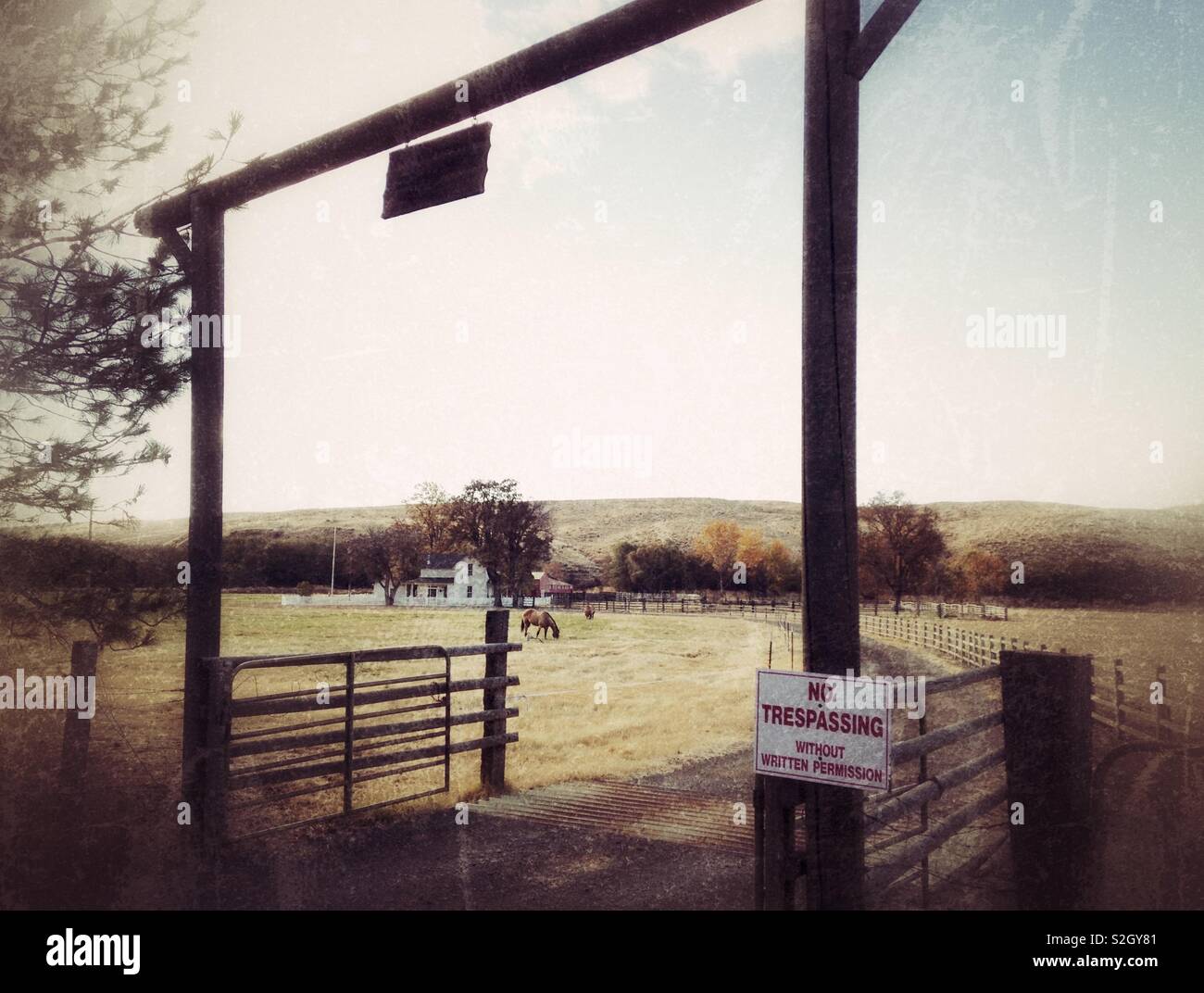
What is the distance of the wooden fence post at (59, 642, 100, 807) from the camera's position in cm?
684

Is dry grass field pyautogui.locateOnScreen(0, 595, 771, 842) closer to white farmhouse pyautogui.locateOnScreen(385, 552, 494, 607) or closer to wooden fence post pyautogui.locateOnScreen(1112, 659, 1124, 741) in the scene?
wooden fence post pyautogui.locateOnScreen(1112, 659, 1124, 741)

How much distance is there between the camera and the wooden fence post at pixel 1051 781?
13.7 feet

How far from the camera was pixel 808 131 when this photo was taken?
10.7 ft

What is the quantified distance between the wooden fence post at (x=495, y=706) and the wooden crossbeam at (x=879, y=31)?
5.66 m

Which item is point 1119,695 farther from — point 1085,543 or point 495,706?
point 495,706

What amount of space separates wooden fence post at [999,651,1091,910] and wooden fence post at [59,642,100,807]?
6.96 metres

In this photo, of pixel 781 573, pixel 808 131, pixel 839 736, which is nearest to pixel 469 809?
pixel 839 736

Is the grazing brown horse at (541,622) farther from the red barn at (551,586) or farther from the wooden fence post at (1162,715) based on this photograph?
the wooden fence post at (1162,715)

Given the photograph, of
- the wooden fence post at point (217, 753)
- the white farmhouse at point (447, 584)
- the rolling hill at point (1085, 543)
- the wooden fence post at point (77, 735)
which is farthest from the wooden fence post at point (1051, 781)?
the white farmhouse at point (447, 584)

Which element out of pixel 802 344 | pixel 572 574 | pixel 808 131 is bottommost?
pixel 572 574

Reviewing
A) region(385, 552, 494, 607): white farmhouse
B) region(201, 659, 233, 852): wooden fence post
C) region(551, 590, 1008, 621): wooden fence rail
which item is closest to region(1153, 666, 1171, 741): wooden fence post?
region(201, 659, 233, 852): wooden fence post

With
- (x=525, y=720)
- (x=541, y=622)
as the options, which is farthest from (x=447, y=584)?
(x=525, y=720)
